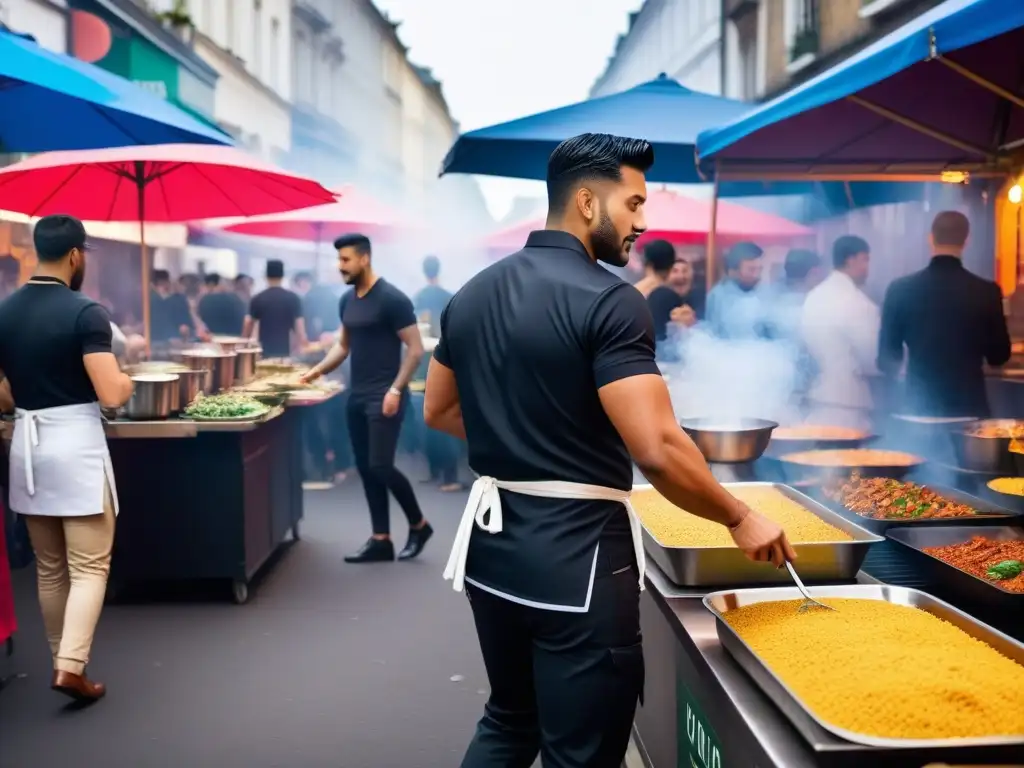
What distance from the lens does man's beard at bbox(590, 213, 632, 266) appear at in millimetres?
2262

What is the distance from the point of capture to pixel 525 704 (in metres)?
2.52

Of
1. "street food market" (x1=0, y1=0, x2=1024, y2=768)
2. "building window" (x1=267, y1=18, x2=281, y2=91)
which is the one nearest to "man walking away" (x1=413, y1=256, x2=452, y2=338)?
"street food market" (x1=0, y1=0, x2=1024, y2=768)

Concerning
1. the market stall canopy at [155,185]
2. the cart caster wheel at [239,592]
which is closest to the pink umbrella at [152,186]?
the market stall canopy at [155,185]

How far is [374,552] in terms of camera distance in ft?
21.4

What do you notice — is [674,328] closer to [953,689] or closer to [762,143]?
[762,143]

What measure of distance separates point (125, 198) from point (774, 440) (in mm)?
5680

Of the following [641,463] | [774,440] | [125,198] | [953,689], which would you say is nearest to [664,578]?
[641,463]

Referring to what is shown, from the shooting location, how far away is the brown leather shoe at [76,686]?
157 inches

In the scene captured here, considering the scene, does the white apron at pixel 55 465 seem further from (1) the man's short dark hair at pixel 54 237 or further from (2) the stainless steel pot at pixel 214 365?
(2) the stainless steel pot at pixel 214 365

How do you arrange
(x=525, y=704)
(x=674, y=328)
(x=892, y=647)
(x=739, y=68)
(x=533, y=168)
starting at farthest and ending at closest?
(x=739, y=68) → (x=533, y=168) → (x=674, y=328) → (x=525, y=704) → (x=892, y=647)

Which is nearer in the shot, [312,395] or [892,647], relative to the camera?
[892,647]

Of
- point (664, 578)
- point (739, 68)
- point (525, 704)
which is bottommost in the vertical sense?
point (525, 704)

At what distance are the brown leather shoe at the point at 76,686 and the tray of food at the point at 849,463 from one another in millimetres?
3041

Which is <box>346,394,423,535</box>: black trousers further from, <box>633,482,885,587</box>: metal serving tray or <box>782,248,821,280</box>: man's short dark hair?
<box>633,482,885,587</box>: metal serving tray
